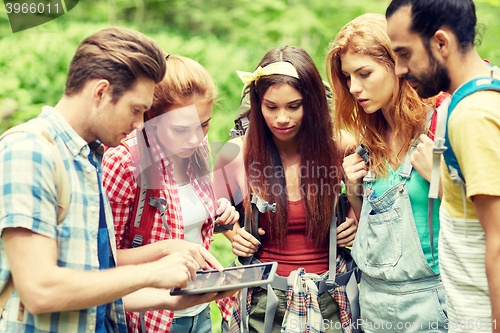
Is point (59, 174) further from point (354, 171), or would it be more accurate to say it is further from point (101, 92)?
point (354, 171)

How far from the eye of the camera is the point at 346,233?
2.57m

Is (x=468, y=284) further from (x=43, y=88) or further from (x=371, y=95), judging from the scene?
(x=43, y=88)

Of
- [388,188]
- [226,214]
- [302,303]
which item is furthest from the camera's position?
[226,214]

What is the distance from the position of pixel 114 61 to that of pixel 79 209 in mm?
544

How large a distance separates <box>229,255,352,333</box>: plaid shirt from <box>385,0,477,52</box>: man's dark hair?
1386 mm

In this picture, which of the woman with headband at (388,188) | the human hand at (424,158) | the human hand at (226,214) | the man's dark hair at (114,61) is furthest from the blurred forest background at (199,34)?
the man's dark hair at (114,61)

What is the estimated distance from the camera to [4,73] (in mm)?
6160

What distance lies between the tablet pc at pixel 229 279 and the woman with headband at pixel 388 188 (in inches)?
24.5

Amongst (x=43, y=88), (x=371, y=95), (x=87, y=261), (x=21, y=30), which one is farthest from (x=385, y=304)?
(x=21, y=30)

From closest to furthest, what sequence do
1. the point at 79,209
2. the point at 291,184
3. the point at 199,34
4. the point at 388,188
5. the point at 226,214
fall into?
1. the point at 79,209
2. the point at 388,188
3. the point at 226,214
4. the point at 291,184
5. the point at 199,34

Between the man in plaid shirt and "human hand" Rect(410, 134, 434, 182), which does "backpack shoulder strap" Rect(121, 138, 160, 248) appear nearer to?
the man in plaid shirt

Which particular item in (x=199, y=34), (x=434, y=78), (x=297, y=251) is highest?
(x=434, y=78)

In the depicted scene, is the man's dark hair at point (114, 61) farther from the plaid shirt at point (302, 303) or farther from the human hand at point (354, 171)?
the plaid shirt at point (302, 303)

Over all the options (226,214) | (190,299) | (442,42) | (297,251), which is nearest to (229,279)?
(190,299)
